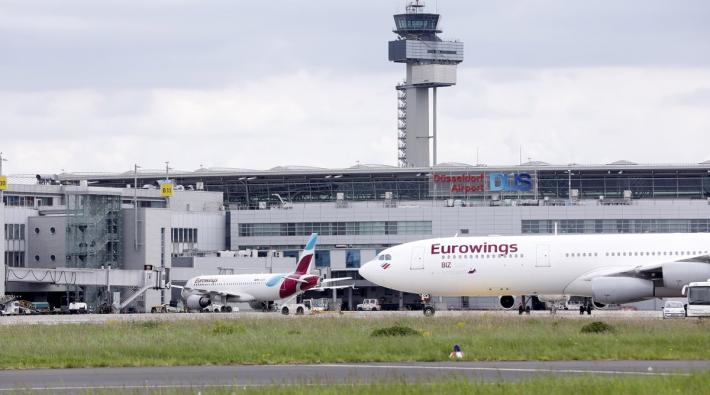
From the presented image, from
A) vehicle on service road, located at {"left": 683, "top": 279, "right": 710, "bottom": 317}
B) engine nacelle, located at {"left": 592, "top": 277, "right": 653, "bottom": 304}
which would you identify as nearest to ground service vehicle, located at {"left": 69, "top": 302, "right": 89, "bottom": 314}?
engine nacelle, located at {"left": 592, "top": 277, "right": 653, "bottom": 304}

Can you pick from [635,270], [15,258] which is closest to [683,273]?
[635,270]

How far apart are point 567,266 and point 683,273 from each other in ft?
24.1

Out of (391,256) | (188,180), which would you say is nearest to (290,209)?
(188,180)

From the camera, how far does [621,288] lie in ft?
270

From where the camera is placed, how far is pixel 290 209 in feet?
544

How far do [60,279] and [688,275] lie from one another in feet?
214

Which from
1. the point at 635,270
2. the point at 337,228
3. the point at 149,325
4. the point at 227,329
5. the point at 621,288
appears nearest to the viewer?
the point at 227,329

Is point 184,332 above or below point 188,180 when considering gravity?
below

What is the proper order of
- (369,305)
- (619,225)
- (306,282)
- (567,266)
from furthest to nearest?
(619,225) < (369,305) < (306,282) < (567,266)

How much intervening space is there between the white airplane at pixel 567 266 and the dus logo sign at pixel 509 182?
88.5 meters

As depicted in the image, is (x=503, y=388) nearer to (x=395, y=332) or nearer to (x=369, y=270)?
(x=395, y=332)

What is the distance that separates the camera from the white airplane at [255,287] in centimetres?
11831

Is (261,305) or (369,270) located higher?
(369,270)

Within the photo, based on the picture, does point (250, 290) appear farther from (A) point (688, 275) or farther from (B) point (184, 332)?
(B) point (184, 332)
